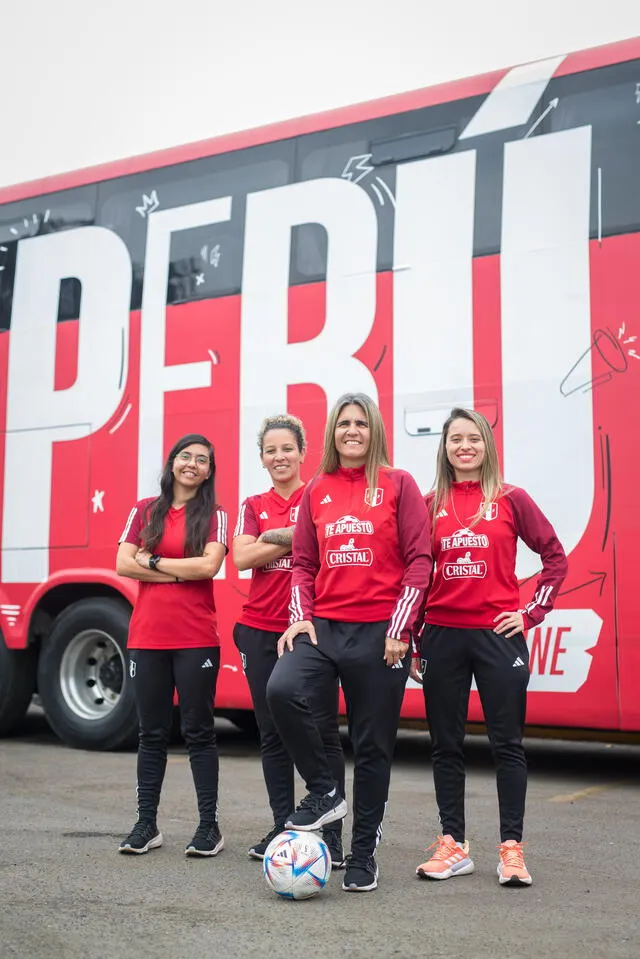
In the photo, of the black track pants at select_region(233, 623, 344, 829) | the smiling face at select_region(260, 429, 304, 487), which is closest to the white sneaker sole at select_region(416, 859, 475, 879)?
the black track pants at select_region(233, 623, 344, 829)

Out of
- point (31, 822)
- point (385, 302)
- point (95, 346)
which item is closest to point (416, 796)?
point (31, 822)

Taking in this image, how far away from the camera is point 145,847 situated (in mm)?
4855

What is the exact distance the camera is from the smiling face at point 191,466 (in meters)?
5.12

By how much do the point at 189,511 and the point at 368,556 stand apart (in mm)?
1115

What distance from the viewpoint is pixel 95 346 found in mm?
8680

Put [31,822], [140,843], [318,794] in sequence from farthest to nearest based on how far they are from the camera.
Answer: [31,822]
[140,843]
[318,794]

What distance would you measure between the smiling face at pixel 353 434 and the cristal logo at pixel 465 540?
48 centimetres

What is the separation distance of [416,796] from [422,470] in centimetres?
206

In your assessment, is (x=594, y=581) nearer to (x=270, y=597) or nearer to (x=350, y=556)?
(x=270, y=597)

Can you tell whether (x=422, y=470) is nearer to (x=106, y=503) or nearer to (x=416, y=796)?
(x=416, y=796)

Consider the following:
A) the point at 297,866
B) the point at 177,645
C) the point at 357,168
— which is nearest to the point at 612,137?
the point at 357,168

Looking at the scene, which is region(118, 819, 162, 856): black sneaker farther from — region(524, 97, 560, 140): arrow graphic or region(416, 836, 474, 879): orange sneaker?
region(524, 97, 560, 140): arrow graphic

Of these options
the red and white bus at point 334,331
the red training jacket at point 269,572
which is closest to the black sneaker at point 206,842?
the red training jacket at point 269,572

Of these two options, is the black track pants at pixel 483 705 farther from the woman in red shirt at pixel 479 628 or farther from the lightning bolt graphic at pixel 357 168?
the lightning bolt graphic at pixel 357 168
